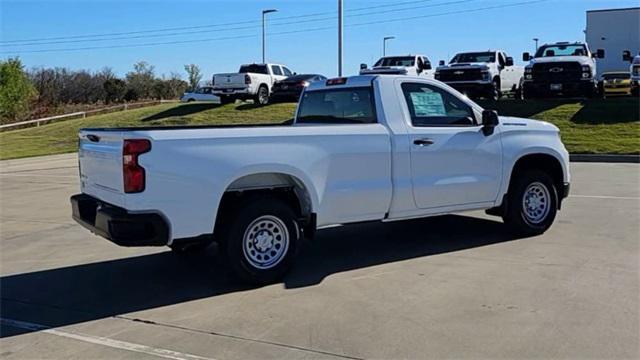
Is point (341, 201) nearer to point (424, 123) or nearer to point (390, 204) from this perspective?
point (390, 204)

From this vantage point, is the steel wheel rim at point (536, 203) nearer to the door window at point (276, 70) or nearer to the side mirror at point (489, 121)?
the side mirror at point (489, 121)

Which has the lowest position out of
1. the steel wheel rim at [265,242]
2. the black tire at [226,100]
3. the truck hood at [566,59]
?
the steel wheel rim at [265,242]

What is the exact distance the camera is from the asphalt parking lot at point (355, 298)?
4656 mm

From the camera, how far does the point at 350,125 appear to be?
664 cm

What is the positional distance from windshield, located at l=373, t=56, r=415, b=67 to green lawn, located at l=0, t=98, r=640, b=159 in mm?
3539

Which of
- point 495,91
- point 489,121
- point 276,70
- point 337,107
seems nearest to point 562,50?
point 495,91

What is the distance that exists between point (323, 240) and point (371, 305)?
280 centimetres

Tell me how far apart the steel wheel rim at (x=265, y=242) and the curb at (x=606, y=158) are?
45.6 feet

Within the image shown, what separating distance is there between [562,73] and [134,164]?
21.1m

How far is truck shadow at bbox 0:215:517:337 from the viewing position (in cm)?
573

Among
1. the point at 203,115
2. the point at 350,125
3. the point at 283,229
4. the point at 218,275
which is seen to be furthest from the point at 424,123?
the point at 203,115

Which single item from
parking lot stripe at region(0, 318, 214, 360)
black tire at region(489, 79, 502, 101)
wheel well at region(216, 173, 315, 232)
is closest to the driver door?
wheel well at region(216, 173, 315, 232)

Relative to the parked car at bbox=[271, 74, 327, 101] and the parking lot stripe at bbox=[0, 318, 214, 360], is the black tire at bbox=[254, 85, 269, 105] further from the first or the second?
the parking lot stripe at bbox=[0, 318, 214, 360]

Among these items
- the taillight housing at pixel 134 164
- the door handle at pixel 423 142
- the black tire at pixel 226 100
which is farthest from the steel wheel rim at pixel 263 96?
the taillight housing at pixel 134 164
